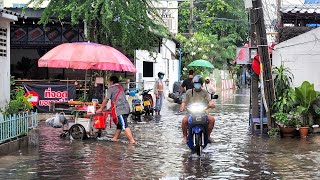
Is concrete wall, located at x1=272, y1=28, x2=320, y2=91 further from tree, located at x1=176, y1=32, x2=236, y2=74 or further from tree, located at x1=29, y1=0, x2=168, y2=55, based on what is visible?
tree, located at x1=176, y1=32, x2=236, y2=74

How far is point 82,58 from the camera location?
549 inches

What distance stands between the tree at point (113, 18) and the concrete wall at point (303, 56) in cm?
557

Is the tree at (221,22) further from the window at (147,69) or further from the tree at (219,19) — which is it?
the window at (147,69)

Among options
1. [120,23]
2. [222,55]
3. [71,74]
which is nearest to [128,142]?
[120,23]

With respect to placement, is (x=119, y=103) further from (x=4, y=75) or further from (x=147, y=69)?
(x=147, y=69)

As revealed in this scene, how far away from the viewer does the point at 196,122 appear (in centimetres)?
1105

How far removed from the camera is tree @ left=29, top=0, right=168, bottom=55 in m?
20.1

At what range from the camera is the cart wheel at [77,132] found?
45.6 ft

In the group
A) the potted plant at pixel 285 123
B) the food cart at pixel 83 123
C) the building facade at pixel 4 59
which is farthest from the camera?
the potted plant at pixel 285 123

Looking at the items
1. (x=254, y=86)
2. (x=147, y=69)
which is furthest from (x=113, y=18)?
(x=147, y=69)

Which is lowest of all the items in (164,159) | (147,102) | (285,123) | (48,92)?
(164,159)

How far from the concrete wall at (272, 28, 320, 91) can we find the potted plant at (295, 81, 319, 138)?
8.31 ft

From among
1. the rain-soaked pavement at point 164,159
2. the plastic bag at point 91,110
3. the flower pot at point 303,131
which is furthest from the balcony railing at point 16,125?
the flower pot at point 303,131

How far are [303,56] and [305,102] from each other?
3260 mm
